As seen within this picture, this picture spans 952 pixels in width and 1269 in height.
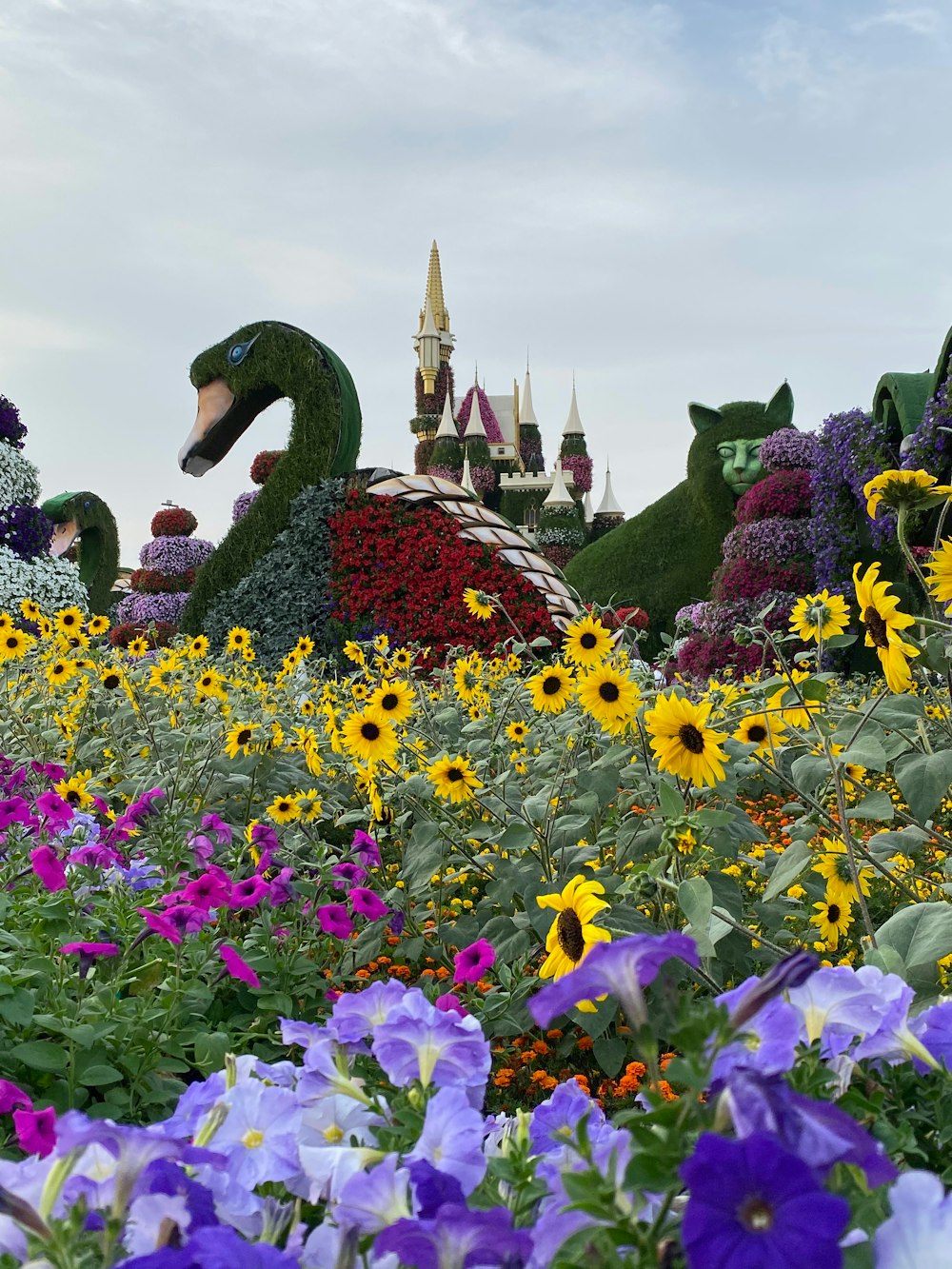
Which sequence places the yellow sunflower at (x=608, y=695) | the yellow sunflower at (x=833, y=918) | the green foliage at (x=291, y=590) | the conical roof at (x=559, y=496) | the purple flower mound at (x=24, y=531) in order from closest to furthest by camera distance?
the yellow sunflower at (x=833, y=918) < the yellow sunflower at (x=608, y=695) < the green foliage at (x=291, y=590) < the purple flower mound at (x=24, y=531) < the conical roof at (x=559, y=496)

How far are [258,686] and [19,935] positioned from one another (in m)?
4.44

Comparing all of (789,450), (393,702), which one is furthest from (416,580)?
(393,702)

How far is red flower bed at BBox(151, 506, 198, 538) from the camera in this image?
19.5 metres

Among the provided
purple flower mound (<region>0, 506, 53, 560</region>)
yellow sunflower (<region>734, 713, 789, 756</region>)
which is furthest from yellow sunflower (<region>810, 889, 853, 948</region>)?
purple flower mound (<region>0, 506, 53, 560</region>)

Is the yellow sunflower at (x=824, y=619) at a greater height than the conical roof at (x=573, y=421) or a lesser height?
lesser

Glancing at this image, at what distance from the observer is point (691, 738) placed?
1992 millimetres

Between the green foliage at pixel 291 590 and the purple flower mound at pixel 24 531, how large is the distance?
14.2 ft

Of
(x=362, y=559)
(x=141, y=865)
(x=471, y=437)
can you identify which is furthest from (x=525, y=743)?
(x=471, y=437)

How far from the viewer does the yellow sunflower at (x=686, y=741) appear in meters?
1.98

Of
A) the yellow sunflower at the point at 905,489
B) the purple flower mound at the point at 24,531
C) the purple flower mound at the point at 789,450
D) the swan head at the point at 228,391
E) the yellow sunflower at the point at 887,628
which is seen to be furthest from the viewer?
the purple flower mound at the point at 24,531

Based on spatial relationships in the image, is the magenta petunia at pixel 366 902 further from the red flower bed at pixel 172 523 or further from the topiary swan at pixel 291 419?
the red flower bed at pixel 172 523

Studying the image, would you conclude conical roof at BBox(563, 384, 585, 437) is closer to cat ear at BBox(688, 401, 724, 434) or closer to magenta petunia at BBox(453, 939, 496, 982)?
cat ear at BBox(688, 401, 724, 434)

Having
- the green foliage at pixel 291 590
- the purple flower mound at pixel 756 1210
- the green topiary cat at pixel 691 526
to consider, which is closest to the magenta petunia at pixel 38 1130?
the purple flower mound at pixel 756 1210

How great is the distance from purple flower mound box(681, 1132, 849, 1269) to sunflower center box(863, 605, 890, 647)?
1.63 meters
